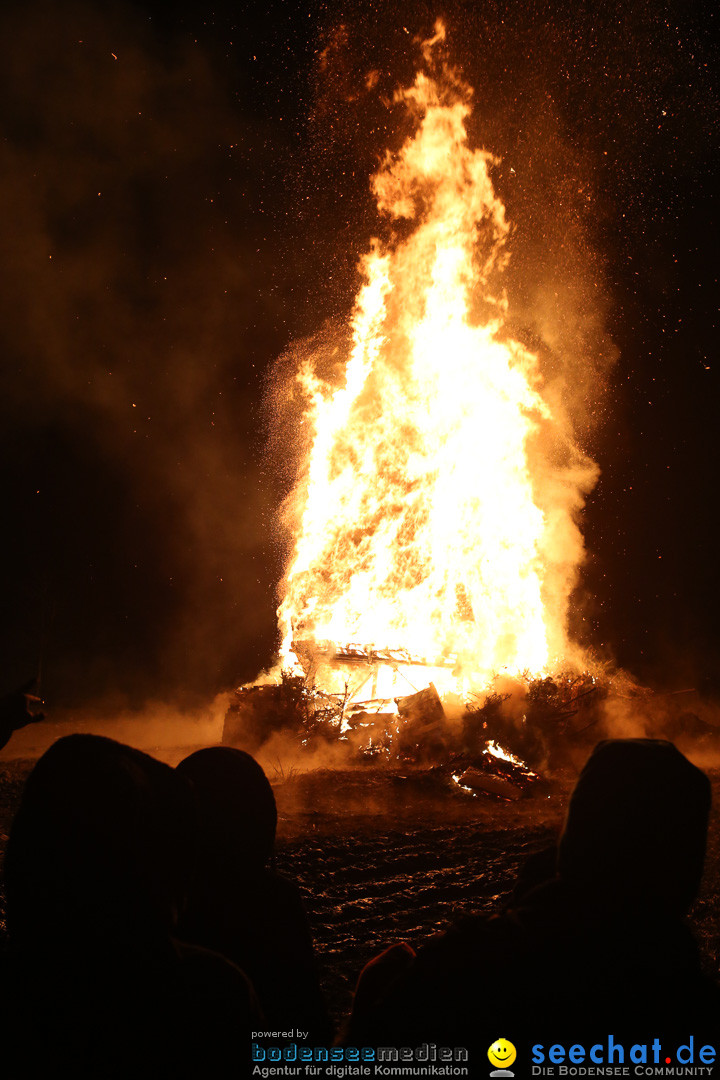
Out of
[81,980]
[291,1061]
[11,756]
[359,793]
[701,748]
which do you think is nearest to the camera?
[81,980]

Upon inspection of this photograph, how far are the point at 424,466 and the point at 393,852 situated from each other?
1039 cm

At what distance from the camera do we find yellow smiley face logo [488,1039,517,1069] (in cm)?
138

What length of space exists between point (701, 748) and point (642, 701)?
4.37 feet

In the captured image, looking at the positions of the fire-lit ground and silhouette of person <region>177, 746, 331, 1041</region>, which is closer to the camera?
silhouette of person <region>177, 746, 331, 1041</region>

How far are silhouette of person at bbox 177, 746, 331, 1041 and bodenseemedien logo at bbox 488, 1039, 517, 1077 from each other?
100 cm

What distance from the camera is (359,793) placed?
8.62 m

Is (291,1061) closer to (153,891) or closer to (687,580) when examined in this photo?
(153,891)

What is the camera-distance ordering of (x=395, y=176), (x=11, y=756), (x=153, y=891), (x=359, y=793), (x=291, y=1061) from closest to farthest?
1. (x=153, y=891)
2. (x=291, y=1061)
3. (x=359, y=793)
4. (x=11, y=756)
5. (x=395, y=176)

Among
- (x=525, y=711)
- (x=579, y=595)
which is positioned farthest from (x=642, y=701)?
(x=579, y=595)

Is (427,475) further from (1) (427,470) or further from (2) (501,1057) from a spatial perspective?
(2) (501,1057)

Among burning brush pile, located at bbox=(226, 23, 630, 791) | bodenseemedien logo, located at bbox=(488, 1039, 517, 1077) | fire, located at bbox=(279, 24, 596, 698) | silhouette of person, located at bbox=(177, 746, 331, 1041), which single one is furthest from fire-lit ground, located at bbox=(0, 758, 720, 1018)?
fire, located at bbox=(279, 24, 596, 698)

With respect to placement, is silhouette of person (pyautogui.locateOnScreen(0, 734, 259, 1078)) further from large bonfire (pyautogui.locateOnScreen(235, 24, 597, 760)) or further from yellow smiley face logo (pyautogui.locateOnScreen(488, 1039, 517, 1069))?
large bonfire (pyautogui.locateOnScreen(235, 24, 597, 760))

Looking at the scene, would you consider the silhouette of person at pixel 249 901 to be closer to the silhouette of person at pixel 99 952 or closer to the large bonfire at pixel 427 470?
the silhouette of person at pixel 99 952

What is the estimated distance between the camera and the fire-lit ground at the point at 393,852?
4.52m
